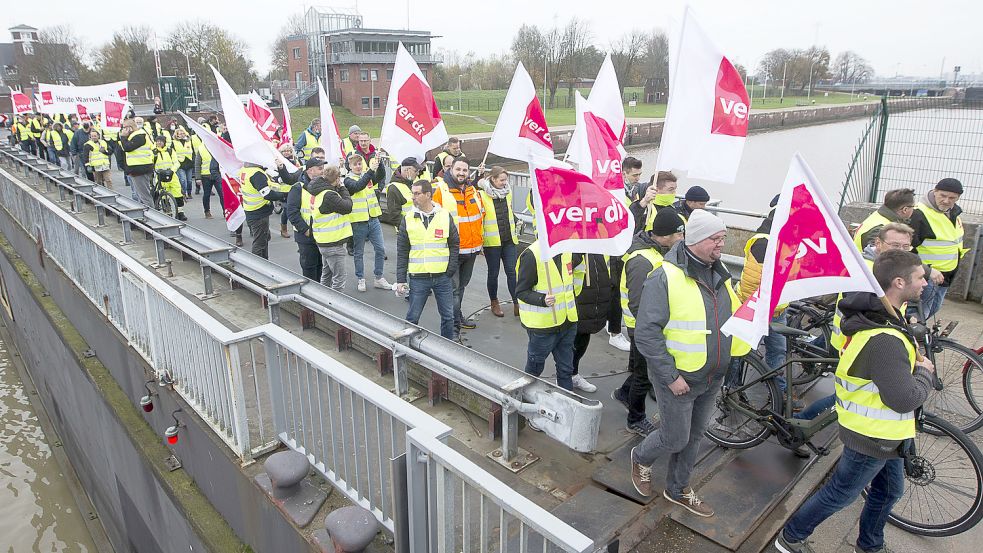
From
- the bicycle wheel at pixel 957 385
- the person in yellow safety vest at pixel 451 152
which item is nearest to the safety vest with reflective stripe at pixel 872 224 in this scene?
the bicycle wheel at pixel 957 385

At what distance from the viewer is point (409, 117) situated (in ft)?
27.2

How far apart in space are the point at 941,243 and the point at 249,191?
835cm

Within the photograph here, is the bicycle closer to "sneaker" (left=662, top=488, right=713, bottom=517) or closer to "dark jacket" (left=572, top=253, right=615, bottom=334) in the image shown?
"sneaker" (left=662, top=488, right=713, bottom=517)

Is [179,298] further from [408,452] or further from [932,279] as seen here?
[932,279]

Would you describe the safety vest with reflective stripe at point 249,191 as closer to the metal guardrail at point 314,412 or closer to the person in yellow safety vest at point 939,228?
the metal guardrail at point 314,412

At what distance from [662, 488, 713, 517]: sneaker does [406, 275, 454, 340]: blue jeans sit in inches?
119

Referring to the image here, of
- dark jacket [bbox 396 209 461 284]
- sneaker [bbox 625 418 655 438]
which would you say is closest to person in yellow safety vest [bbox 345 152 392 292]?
dark jacket [bbox 396 209 461 284]

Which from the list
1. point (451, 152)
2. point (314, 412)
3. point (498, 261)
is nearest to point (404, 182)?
point (451, 152)

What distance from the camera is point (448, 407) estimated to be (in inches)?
211

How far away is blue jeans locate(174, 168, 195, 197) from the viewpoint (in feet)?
50.0

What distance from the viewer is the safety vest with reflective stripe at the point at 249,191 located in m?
9.18

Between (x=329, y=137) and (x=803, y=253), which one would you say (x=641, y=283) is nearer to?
(x=803, y=253)

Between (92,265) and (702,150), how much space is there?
6155 mm

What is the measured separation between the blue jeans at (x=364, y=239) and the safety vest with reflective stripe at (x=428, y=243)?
267 cm
